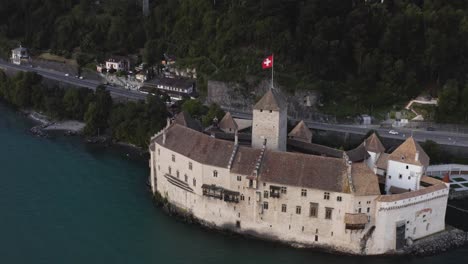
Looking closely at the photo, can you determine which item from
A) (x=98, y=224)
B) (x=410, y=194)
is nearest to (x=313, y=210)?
(x=410, y=194)

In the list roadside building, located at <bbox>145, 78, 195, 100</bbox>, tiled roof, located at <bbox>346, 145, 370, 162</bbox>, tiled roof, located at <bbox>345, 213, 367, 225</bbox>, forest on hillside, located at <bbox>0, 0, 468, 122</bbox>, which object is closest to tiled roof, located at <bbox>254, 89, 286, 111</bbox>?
tiled roof, located at <bbox>346, 145, 370, 162</bbox>

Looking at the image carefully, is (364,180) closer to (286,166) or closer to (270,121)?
(286,166)

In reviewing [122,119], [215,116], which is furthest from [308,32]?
[122,119]

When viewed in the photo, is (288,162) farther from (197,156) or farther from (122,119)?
(122,119)

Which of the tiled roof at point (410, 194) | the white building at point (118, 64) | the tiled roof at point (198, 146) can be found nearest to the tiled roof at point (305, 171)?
the tiled roof at point (410, 194)

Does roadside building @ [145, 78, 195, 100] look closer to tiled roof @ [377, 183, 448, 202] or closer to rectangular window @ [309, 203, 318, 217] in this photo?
rectangular window @ [309, 203, 318, 217]

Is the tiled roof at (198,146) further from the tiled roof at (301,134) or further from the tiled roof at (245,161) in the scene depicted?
the tiled roof at (301,134)
